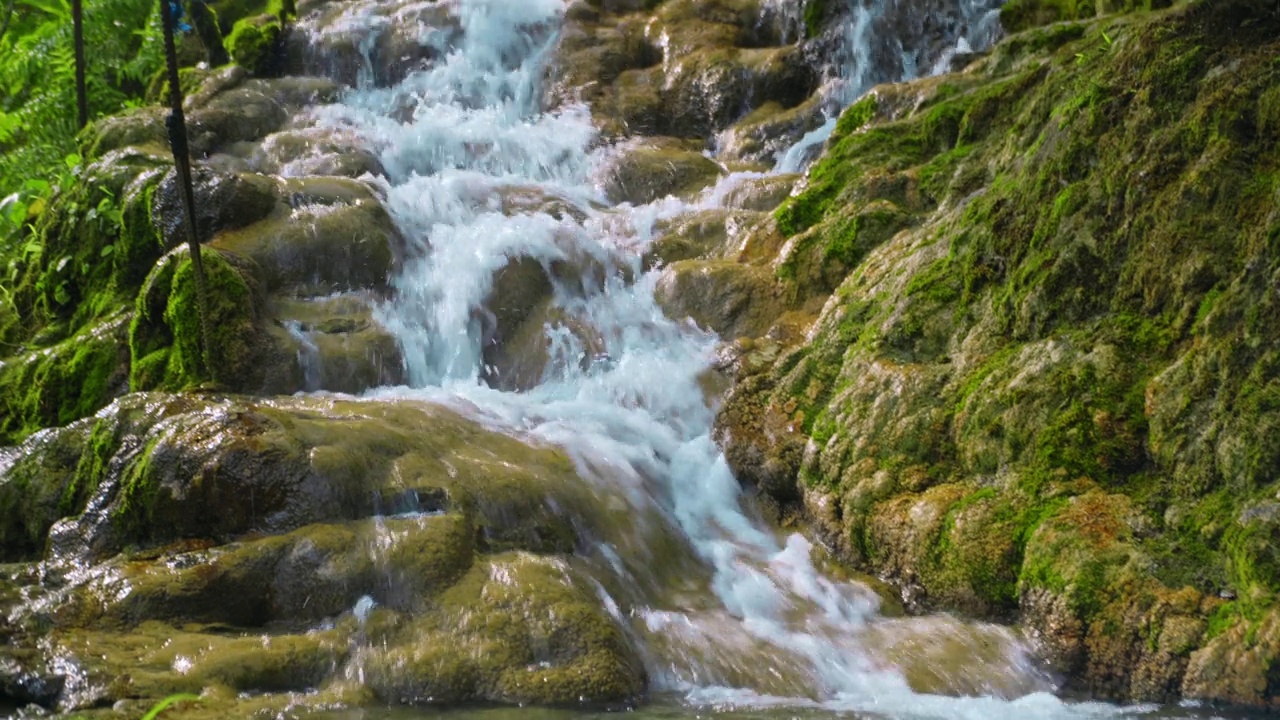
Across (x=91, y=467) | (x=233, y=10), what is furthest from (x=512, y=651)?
(x=233, y=10)

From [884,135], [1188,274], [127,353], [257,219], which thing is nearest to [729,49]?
[884,135]

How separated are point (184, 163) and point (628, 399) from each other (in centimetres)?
375

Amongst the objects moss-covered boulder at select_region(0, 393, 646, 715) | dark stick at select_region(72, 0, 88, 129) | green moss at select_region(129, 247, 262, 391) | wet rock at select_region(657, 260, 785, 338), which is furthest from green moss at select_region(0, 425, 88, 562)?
dark stick at select_region(72, 0, 88, 129)

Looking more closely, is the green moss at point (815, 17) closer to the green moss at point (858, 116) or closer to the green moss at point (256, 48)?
the green moss at point (858, 116)

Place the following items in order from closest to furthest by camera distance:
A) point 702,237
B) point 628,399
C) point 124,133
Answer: point 628,399
point 702,237
point 124,133

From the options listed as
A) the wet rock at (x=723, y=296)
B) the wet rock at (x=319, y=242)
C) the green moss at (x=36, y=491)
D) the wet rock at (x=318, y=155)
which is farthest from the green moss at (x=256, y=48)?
the green moss at (x=36, y=491)

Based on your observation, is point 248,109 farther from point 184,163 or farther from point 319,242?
point 184,163

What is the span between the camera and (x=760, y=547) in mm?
6941

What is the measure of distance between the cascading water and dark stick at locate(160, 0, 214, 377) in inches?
57.1

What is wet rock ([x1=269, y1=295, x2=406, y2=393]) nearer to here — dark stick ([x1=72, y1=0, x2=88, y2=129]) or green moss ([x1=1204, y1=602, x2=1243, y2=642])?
green moss ([x1=1204, y1=602, x2=1243, y2=642])

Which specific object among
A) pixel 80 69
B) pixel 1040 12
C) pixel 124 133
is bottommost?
pixel 124 133

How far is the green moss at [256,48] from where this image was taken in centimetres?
1619

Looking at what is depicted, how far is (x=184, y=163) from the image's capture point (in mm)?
6930

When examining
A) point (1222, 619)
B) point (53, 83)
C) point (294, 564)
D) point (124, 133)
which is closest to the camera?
point (1222, 619)
